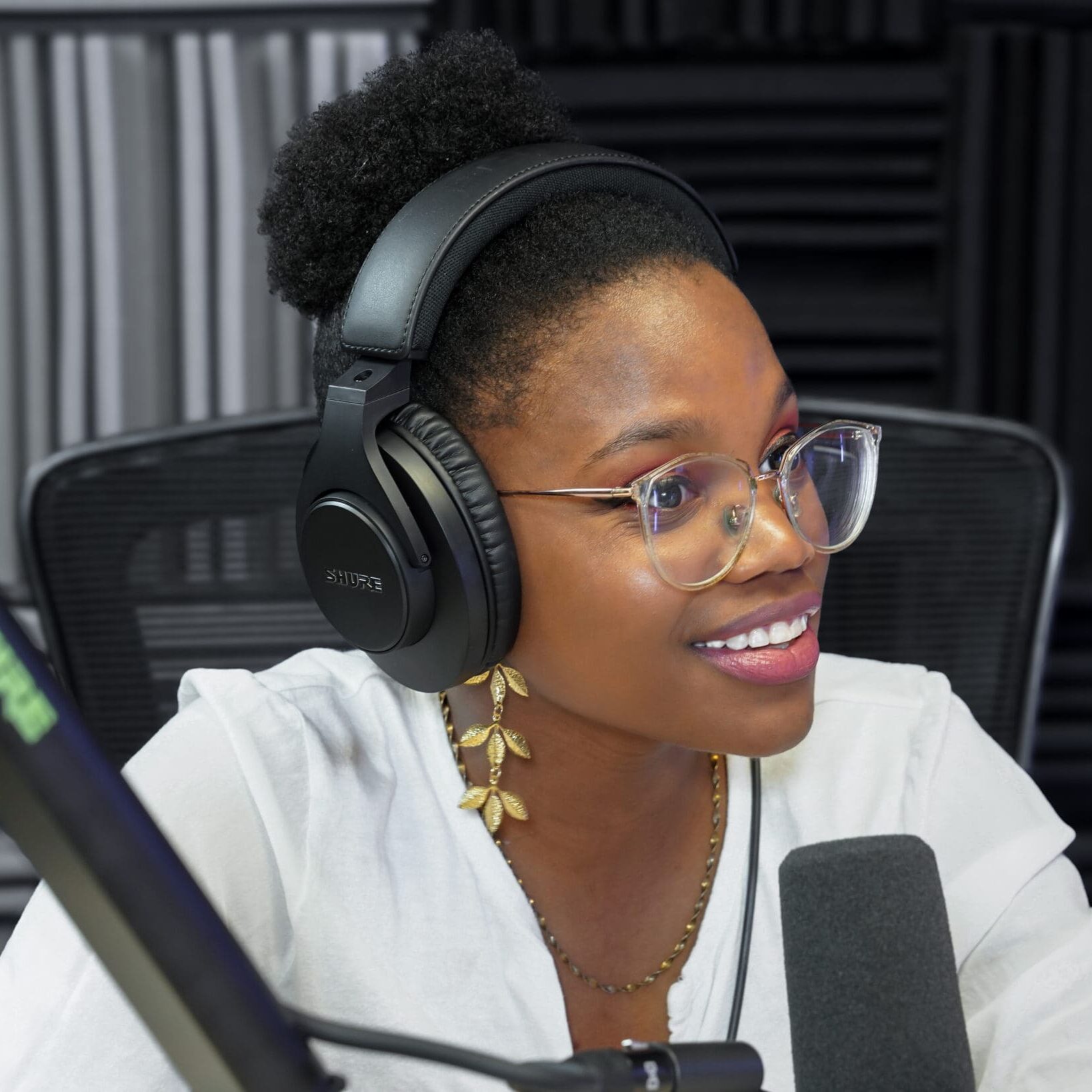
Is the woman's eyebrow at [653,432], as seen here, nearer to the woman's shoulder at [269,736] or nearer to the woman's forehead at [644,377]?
the woman's forehead at [644,377]

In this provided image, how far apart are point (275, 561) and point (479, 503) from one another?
0.55 metres

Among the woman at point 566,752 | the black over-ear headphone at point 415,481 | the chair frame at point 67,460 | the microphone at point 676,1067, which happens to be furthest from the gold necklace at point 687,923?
the microphone at point 676,1067

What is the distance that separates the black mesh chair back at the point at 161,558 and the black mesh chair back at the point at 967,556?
545mm

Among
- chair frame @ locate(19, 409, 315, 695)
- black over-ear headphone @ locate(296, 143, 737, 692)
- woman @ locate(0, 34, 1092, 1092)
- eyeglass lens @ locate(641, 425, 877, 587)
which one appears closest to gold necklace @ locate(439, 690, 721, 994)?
woman @ locate(0, 34, 1092, 1092)

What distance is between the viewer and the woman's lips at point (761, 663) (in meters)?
0.88

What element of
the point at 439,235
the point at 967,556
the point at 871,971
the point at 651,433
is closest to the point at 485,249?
the point at 439,235

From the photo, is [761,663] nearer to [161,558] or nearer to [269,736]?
[269,736]

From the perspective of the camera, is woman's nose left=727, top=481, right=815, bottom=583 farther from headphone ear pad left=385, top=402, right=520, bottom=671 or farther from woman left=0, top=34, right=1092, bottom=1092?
headphone ear pad left=385, top=402, right=520, bottom=671

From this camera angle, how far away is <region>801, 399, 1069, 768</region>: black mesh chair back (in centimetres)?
140

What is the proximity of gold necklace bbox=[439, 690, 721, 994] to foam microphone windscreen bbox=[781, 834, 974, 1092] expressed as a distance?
1.42 ft

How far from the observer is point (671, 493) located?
88 cm

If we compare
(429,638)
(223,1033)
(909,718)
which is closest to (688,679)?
(429,638)

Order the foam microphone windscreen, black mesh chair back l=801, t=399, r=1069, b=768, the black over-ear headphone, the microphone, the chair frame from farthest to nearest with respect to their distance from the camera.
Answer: black mesh chair back l=801, t=399, r=1069, b=768
the chair frame
the black over-ear headphone
the foam microphone windscreen
the microphone

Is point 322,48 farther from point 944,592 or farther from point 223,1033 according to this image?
point 223,1033
